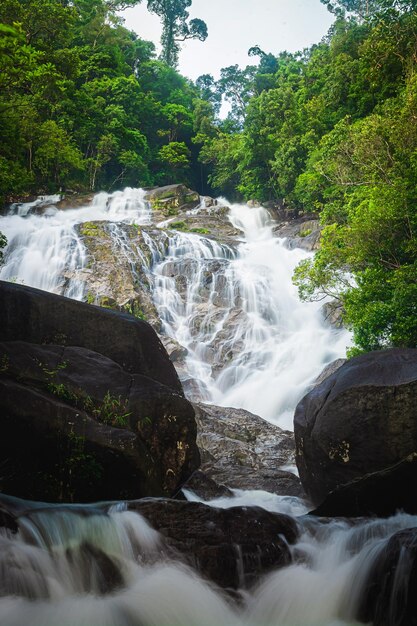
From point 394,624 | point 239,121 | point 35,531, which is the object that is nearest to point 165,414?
point 35,531

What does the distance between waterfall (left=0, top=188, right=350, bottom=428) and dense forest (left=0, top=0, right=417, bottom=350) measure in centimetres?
224

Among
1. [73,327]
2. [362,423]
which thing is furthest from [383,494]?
[73,327]

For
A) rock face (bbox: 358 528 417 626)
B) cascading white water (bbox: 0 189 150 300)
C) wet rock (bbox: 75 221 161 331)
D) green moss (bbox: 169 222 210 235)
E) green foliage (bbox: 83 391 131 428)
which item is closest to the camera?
rock face (bbox: 358 528 417 626)

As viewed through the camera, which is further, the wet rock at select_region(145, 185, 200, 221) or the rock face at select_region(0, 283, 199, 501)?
the wet rock at select_region(145, 185, 200, 221)

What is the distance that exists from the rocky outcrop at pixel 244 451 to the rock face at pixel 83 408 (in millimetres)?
2181

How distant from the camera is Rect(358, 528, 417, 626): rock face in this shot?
444 cm

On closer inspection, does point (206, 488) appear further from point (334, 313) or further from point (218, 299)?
point (218, 299)

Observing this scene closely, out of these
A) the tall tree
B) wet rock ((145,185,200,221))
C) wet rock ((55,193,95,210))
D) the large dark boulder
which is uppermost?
the tall tree

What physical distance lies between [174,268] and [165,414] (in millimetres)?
17574

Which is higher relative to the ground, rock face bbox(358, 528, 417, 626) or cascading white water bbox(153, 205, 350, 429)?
cascading white water bbox(153, 205, 350, 429)

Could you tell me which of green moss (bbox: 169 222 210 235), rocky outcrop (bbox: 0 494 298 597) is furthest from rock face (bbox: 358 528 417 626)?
green moss (bbox: 169 222 210 235)

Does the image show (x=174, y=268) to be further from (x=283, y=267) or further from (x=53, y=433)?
(x=53, y=433)

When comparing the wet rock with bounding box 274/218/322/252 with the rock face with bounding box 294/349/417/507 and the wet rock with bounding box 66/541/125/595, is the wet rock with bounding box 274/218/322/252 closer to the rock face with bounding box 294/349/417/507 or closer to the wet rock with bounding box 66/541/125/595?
the rock face with bounding box 294/349/417/507

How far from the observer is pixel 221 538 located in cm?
532
